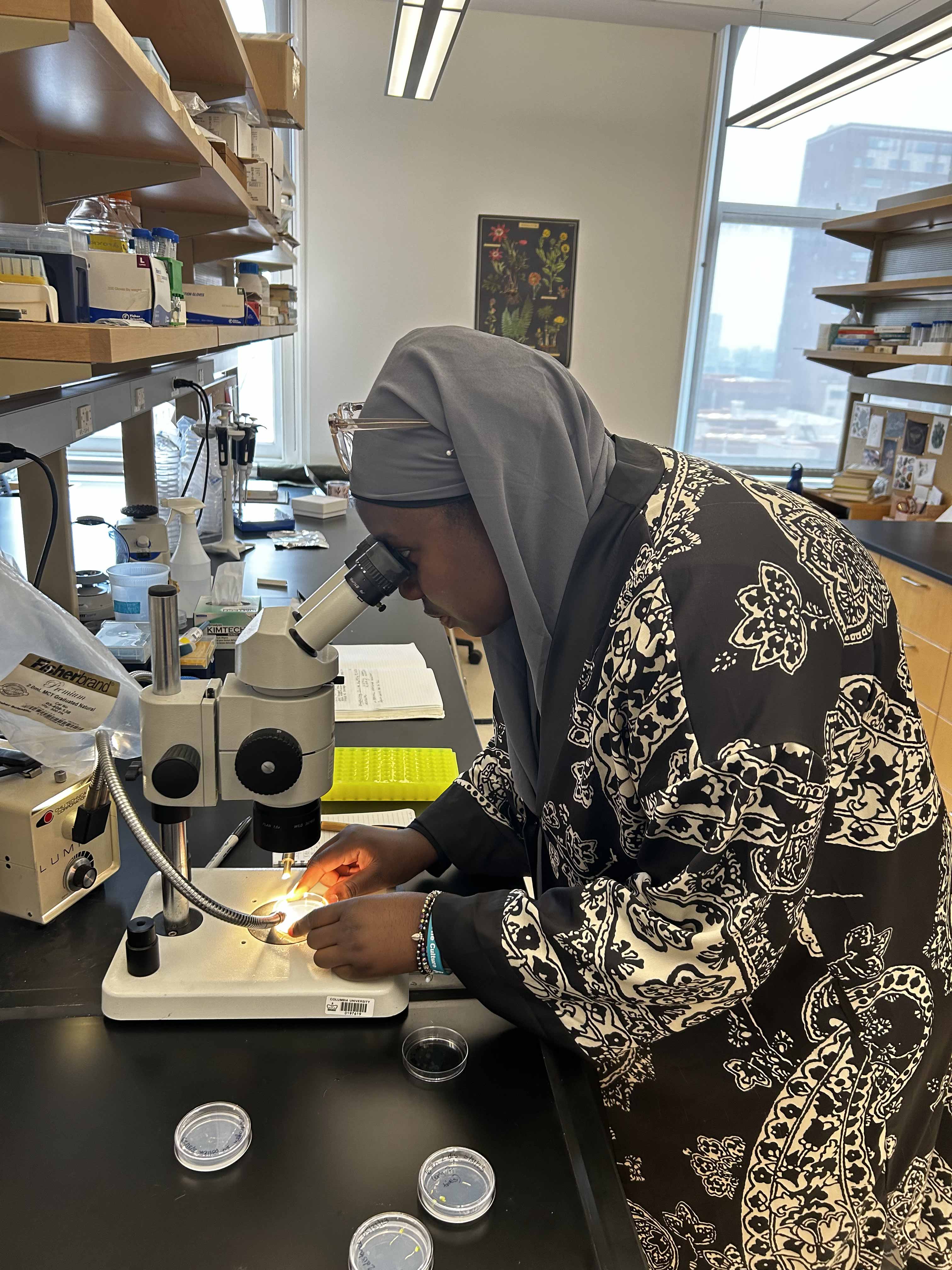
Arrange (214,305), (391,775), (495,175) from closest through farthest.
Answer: (391,775) < (214,305) < (495,175)

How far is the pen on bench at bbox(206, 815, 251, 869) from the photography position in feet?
3.73

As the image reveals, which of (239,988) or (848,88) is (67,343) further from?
(848,88)

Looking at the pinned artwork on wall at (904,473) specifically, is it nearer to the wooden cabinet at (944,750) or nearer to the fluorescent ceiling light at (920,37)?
the wooden cabinet at (944,750)

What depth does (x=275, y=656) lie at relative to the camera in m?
0.83

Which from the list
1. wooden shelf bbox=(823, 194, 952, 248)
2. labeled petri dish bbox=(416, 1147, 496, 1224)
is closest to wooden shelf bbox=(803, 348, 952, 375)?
wooden shelf bbox=(823, 194, 952, 248)

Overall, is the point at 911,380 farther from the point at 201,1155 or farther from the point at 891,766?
the point at 201,1155

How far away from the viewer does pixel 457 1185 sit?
0.71 metres

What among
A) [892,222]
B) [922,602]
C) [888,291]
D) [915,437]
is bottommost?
[922,602]

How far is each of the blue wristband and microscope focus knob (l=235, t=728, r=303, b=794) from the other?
201 mm

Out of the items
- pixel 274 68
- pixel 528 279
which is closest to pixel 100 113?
pixel 274 68

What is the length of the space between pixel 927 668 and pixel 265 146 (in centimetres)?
272

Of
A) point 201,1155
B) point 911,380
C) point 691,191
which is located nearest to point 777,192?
point 691,191

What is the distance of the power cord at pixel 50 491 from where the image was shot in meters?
1.16

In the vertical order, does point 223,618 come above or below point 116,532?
below
